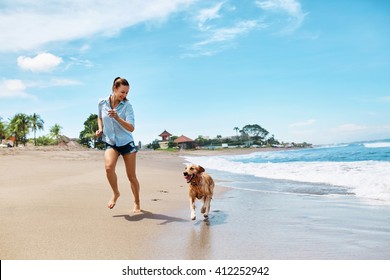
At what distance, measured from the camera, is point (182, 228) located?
14.0ft

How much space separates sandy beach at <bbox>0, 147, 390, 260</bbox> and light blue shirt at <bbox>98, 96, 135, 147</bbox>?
112cm

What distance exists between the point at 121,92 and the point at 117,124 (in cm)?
48

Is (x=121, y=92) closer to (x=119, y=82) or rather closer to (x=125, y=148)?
(x=119, y=82)

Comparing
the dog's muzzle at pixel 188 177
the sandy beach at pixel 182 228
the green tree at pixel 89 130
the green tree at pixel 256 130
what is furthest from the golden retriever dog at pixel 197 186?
the green tree at pixel 256 130

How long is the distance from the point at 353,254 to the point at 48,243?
306 centimetres

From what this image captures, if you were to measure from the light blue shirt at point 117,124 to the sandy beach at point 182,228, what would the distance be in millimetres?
1119

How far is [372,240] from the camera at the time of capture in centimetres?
359

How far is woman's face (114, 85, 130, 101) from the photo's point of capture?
4.83 m

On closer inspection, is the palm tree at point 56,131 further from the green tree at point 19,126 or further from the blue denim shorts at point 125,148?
the blue denim shorts at point 125,148

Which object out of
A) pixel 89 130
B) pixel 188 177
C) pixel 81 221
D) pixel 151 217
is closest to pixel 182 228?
pixel 151 217

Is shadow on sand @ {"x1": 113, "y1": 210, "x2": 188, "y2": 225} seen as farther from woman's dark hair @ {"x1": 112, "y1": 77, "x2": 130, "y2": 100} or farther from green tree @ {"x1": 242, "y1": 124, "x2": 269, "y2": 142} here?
green tree @ {"x1": 242, "y1": 124, "x2": 269, "y2": 142}
